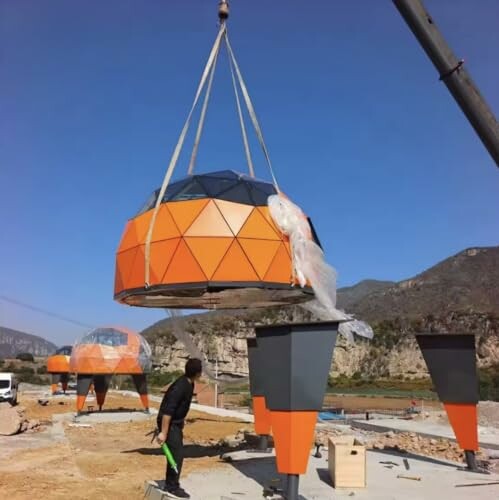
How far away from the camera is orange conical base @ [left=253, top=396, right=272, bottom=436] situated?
13.5 m

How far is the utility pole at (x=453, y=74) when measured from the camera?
25.5 ft

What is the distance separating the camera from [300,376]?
8211mm

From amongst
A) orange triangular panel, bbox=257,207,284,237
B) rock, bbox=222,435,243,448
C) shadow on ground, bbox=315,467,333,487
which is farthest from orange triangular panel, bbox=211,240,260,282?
rock, bbox=222,435,243,448

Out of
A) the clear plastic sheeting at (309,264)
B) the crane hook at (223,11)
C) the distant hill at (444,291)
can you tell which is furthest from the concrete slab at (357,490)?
the distant hill at (444,291)

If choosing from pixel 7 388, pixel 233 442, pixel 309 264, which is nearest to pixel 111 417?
pixel 7 388

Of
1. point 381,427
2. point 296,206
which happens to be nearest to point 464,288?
point 381,427

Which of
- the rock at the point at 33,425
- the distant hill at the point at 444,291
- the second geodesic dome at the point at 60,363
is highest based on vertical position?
the distant hill at the point at 444,291

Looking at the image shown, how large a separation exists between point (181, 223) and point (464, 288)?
97.5 m

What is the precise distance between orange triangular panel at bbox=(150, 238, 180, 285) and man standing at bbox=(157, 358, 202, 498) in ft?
5.76

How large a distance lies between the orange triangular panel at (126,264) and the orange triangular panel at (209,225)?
1269mm

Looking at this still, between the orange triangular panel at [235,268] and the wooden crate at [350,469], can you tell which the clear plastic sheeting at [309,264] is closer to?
the orange triangular panel at [235,268]

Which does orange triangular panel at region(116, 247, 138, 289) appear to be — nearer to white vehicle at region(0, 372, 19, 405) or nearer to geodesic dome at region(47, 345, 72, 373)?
white vehicle at region(0, 372, 19, 405)

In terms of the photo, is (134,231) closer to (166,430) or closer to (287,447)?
(166,430)

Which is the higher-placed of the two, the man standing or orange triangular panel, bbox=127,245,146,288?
orange triangular panel, bbox=127,245,146,288
